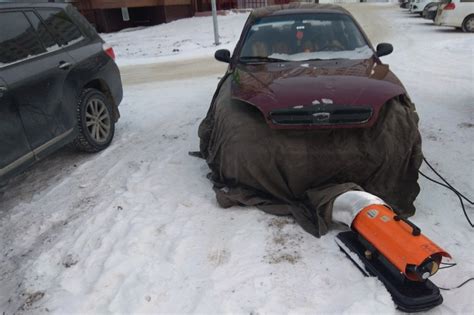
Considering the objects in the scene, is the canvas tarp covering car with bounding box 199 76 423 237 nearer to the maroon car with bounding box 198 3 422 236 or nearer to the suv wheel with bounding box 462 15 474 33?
the maroon car with bounding box 198 3 422 236

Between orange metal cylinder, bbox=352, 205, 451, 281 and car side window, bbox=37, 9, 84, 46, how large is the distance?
389cm

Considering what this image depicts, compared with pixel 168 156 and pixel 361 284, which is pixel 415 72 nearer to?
pixel 168 156

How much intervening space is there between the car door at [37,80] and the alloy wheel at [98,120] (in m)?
0.51

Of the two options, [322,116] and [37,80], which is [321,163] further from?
[37,80]

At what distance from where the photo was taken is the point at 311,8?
16.4 ft

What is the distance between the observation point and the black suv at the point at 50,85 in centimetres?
361

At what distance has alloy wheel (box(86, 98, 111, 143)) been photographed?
4938mm

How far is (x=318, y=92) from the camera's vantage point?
334cm

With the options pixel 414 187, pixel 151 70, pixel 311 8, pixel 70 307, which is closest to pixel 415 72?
pixel 311 8

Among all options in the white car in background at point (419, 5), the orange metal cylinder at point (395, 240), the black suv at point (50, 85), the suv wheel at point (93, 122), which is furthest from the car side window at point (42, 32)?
the white car in background at point (419, 5)

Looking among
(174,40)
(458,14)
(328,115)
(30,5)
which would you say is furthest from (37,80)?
(458,14)

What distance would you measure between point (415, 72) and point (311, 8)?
4.56m

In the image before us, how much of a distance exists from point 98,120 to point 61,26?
1.20 metres

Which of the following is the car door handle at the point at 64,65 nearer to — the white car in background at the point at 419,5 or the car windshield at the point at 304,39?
the car windshield at the point at 304,39
